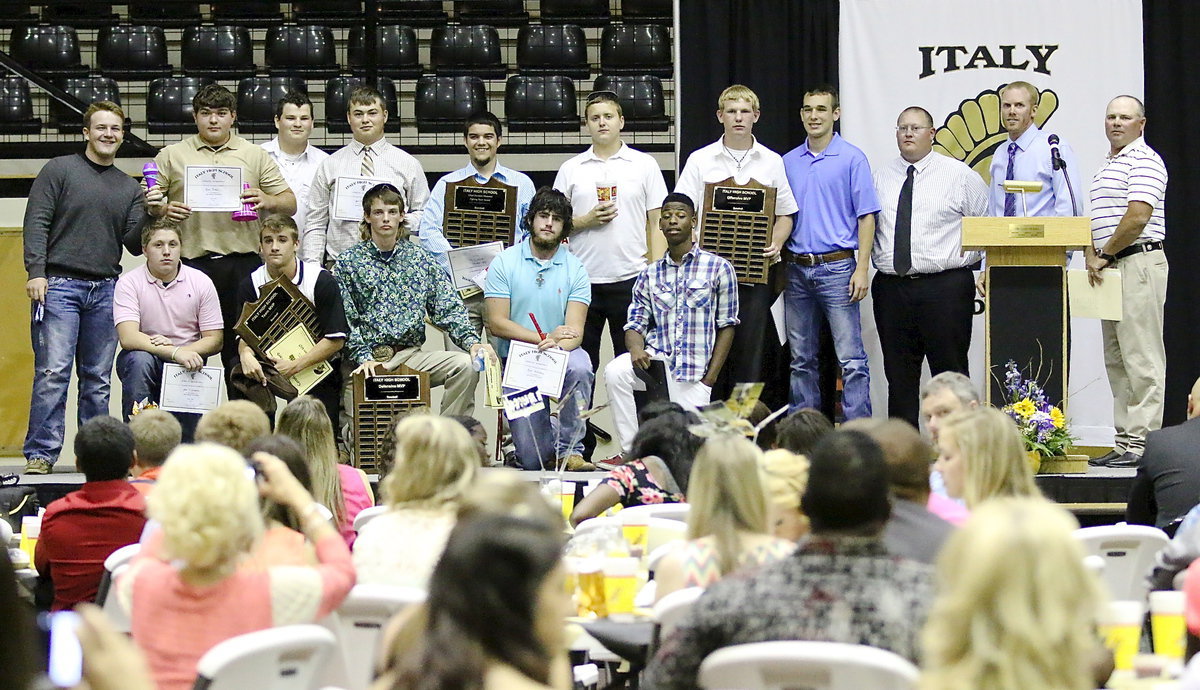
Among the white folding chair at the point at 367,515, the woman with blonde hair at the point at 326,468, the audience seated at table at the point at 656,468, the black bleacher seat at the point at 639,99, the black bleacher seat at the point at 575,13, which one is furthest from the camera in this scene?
the black bleacher seat at the point at 575,13

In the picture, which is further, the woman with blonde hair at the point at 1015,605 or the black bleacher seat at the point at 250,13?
the black bleacher seat at the point at 250,13

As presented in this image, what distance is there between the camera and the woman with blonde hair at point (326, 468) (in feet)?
15.3

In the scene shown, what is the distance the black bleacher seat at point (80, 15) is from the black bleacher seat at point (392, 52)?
1.89 metres

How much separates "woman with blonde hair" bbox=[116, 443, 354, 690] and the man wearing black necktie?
5.30 metres

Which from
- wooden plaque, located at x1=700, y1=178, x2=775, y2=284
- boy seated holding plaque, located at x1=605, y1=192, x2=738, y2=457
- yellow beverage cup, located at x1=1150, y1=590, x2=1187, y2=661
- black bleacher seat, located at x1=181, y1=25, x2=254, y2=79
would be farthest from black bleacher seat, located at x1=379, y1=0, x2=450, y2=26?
yellow beverage cup, located at x1=1150, y1=590, x2=1187, y2=661

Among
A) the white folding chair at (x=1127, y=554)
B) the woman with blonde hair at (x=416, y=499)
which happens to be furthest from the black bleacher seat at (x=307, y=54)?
the white folding chair at (x=1127, y=554)

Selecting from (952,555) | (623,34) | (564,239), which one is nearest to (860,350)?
(564,239)

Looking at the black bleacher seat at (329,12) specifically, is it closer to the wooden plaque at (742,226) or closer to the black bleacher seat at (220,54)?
the black bleacher seat at (220,54)

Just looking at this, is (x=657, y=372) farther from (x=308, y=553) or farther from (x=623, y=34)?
(x=308, y=553)

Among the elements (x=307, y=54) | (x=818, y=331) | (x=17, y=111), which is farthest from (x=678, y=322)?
(x=17, y=111)

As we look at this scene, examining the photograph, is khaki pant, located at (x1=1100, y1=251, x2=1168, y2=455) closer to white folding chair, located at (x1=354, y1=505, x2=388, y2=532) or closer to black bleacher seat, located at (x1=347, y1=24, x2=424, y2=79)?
white folding chair, located at (x1=354, y1=505, x2=388, y2=532)

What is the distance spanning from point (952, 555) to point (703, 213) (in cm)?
595

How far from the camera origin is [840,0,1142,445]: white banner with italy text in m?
8.35

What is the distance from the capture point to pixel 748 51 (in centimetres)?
866
